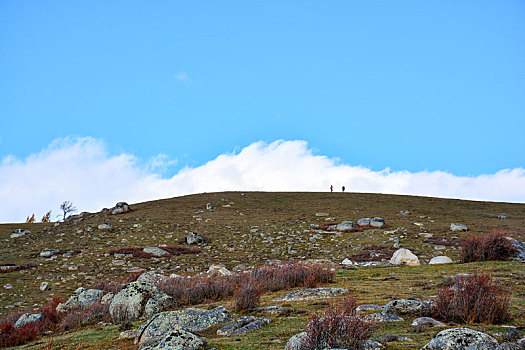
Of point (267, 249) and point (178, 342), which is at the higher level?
point (178, 342)

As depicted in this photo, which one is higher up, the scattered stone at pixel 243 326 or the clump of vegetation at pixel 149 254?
the scattered stone at pixel 243 326

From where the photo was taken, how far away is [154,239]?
31.9m

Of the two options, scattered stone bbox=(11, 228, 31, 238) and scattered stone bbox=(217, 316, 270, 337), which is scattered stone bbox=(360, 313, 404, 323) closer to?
scattered stone bbox=(217, 316, 270, 337)

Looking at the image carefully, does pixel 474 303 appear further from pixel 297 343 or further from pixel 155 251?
pixel 155 251

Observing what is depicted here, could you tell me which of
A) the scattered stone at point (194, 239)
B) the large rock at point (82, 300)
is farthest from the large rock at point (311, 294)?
the scattered stone at point (194, 239)

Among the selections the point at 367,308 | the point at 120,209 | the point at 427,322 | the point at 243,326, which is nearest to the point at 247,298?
the point at 243,326

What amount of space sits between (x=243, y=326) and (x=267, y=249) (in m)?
20.5

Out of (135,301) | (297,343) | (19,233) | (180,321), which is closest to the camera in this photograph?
(297,343)

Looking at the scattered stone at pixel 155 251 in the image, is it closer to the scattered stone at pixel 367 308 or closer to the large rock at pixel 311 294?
the large rock at pixel 311 294

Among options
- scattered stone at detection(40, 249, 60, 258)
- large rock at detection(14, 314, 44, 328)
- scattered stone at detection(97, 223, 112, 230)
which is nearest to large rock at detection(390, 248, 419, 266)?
large rock at detection(14, 314, 44, 328)

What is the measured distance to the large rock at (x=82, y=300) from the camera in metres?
14.3

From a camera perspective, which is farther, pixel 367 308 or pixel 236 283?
pixel 236 283

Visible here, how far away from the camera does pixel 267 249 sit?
28.7 m

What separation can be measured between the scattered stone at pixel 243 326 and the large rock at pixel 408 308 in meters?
2.86
